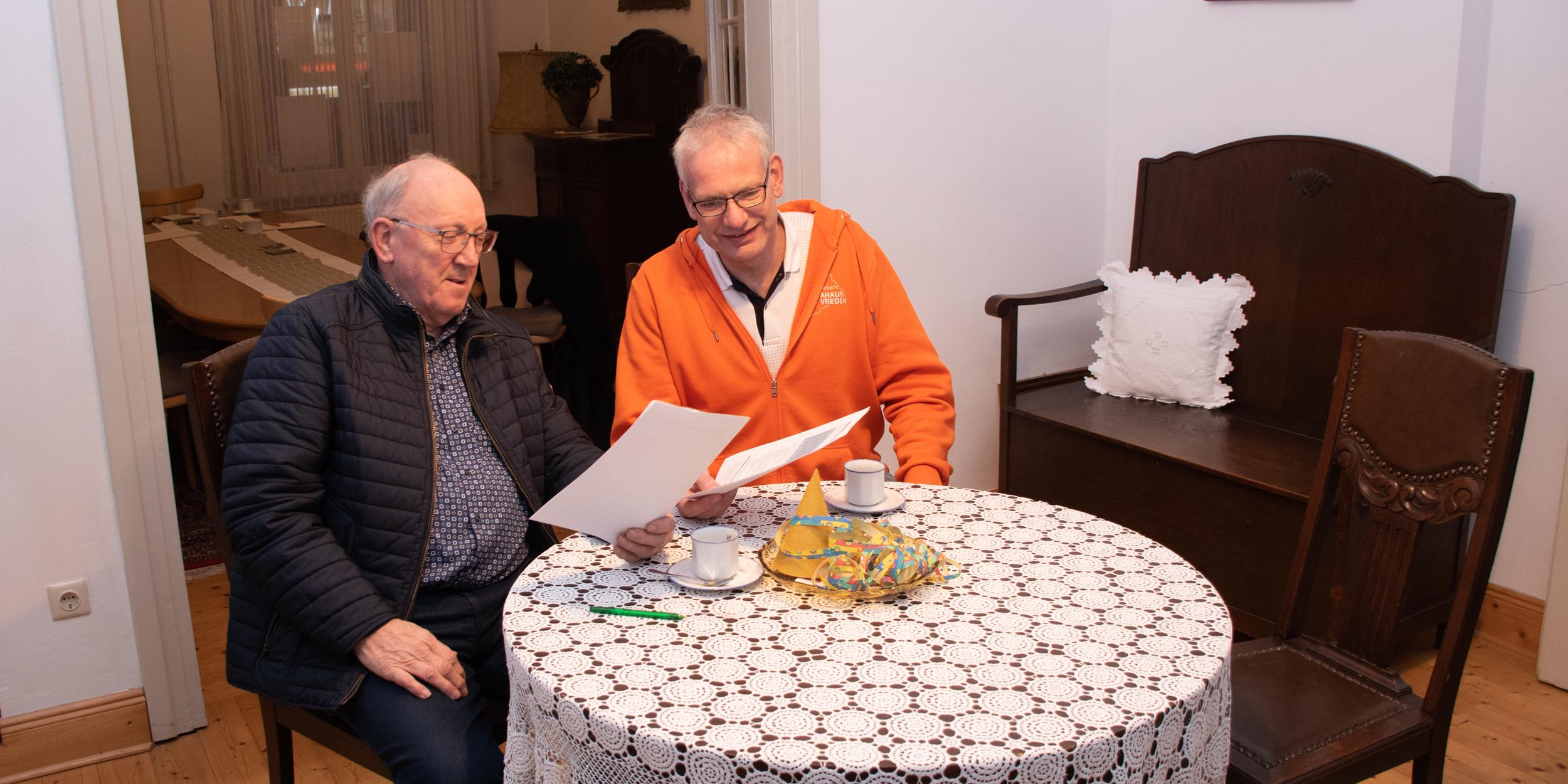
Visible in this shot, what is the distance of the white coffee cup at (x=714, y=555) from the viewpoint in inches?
55.0

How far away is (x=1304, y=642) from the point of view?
1.80m

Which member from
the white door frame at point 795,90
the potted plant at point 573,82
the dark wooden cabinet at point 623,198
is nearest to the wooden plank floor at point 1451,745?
the white door frame at point 795,90

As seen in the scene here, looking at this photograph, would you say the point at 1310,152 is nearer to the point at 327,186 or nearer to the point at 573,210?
the point at 573,210

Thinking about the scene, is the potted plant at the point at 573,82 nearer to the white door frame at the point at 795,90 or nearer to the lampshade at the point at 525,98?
the lampshade at the point at 525,98

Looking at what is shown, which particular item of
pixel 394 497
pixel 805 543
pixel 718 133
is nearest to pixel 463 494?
pixel 394 497

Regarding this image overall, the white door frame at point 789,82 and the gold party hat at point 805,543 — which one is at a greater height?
the white door frame at point 789,82

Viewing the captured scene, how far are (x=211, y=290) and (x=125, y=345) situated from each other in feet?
4.97

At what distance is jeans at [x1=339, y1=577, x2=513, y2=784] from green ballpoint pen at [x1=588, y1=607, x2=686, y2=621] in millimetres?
298

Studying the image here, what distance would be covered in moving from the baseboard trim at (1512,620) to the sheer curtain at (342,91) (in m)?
5.34

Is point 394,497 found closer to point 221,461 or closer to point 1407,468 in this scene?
point 221,461

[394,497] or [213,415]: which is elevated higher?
[213,415]

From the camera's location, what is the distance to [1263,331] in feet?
9.64

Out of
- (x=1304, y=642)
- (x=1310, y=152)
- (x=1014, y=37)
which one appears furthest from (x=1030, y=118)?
(x=1304, y=642)

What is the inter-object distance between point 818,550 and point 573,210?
4.28 m
